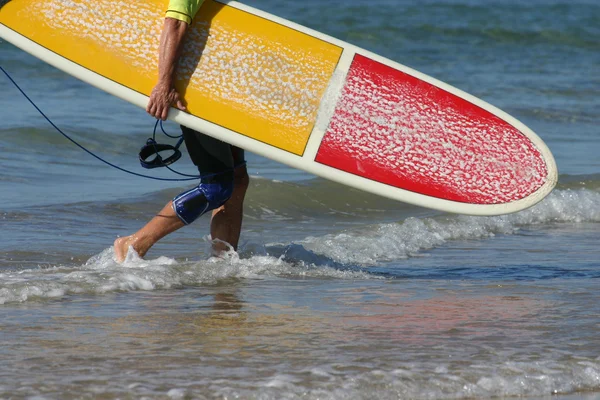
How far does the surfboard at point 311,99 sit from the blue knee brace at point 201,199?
0.24 m

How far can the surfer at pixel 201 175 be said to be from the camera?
4918mm

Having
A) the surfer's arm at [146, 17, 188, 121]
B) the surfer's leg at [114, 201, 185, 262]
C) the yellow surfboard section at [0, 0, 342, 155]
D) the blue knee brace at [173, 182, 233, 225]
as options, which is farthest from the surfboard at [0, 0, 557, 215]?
the surfer's leg at [114, 201, 185, 262]

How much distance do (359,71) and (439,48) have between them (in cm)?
1693

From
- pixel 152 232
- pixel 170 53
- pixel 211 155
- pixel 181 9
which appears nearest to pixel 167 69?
pixel 170 53

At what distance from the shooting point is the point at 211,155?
203 inches

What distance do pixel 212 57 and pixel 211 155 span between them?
480 millimetres

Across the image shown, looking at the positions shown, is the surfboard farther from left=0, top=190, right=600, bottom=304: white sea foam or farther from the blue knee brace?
left=0, top=190, right=600, bottom=304: white sea foam

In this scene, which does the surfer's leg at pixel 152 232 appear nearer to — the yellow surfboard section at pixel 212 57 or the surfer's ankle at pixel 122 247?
the surfer's ankle at pixel 122 247

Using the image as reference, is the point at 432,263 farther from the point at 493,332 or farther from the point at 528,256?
the point at 493,332

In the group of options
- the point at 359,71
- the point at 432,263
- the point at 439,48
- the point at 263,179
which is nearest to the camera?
the point at 359,71

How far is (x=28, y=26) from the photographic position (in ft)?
17.2

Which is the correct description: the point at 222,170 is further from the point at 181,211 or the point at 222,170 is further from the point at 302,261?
the point at 302,261

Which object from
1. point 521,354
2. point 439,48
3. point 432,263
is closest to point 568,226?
point 432,263

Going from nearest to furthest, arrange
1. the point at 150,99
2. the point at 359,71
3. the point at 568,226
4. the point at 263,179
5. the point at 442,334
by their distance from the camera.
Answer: the point at 442,334 < the point at 150,99 < the point at 359,71 < the point at 568,226 < the point at 263,179
